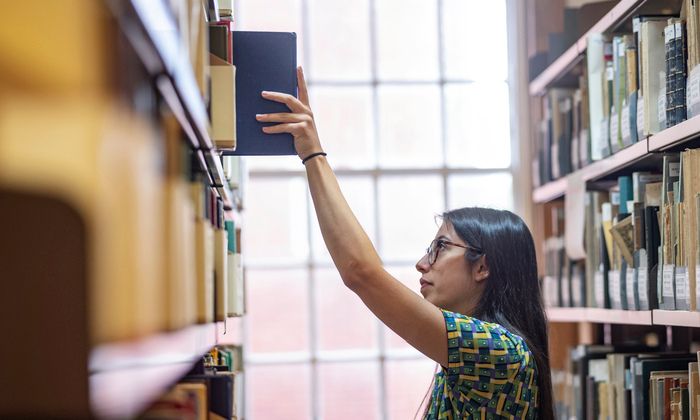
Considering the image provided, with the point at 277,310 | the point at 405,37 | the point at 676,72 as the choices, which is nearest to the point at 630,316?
the point at 676,72

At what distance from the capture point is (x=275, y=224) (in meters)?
3.50

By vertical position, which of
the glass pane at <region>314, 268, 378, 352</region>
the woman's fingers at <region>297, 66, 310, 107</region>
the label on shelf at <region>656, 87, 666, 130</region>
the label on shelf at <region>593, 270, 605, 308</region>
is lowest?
the glass pane at <region>314, 268, 378, 352</region>

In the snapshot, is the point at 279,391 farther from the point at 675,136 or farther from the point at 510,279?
the point at 675,136

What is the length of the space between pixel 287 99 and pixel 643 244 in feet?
3.92

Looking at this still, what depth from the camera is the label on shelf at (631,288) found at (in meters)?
2.38

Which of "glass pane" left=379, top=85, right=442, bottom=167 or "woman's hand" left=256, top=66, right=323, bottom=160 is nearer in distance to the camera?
"woman's hand" left=256, top=66, right=323, bottom=160

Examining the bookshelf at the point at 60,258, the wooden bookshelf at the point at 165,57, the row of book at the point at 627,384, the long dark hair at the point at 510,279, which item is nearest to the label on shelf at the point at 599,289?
the row of book at the point at 627,384

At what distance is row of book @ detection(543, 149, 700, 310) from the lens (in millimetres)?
2033

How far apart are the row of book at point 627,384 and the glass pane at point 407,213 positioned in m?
0.69

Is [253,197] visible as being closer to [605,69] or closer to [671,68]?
[605,69]

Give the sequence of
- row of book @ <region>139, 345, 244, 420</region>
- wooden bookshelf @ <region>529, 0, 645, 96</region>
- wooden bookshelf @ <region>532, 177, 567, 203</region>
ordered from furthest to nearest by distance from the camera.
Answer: wooden bookshelf @ <region>532, 177, 567, 203</region> → wooden bookshelf @ <region>529, 0, 645, 96</region> → row of book @ <region>139, 345, 244, 420</region>

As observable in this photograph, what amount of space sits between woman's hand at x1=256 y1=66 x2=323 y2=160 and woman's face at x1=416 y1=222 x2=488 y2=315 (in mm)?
507

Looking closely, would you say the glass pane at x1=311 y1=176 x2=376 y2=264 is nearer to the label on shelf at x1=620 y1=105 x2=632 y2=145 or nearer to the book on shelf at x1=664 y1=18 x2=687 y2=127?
the label on shelf at x1=620 y1=105 x2=632 y2=145

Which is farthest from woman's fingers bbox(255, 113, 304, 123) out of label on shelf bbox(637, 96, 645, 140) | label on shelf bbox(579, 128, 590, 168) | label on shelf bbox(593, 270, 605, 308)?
label on shelf bbox(579, 128, 590, 168)
